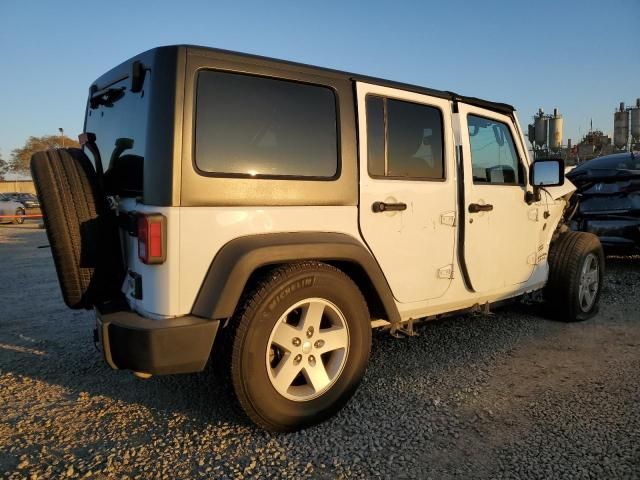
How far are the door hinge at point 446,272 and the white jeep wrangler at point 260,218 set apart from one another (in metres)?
0.01

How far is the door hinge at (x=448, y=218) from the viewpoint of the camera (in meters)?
3.39

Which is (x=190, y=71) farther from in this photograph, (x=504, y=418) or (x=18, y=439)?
(x=504, y=418)

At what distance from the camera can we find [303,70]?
9.18 feet

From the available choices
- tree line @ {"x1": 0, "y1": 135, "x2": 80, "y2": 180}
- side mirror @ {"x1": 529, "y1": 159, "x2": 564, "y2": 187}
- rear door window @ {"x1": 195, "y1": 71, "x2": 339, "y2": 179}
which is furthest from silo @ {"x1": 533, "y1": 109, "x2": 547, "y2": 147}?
tree line @ {"x1": 0, "y1": 135, "x2": 80, "y2": 180}

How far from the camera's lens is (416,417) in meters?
2.85

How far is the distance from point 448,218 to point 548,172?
3.89ft

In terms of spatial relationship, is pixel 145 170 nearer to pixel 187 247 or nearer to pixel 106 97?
pixel 187 247

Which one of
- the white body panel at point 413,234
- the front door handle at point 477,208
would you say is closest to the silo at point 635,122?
the white body panel at point 413,234

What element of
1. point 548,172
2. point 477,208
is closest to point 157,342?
point 477,208

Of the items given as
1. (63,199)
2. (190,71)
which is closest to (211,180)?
(190,71)

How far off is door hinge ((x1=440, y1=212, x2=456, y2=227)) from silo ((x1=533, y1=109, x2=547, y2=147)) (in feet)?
43.4

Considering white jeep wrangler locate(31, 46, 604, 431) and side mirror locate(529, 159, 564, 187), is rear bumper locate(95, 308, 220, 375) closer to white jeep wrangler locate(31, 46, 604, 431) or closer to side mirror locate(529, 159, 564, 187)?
white jeep wrangler locate(31, 46, 604, 431)

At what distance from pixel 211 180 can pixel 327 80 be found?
0.98 metres

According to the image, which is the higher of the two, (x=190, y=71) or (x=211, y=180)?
(x=190, y=71)
